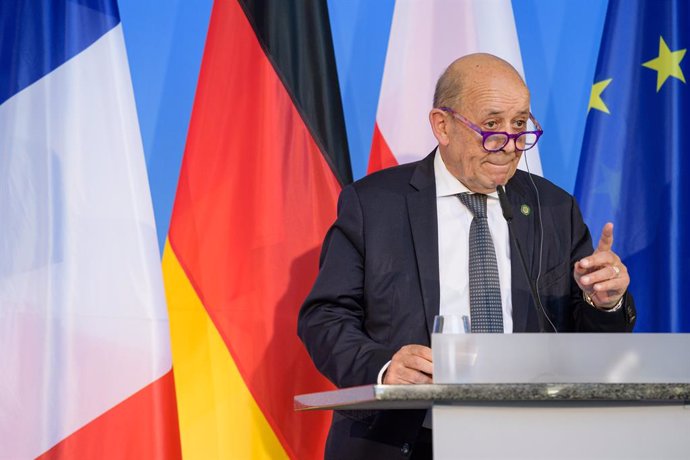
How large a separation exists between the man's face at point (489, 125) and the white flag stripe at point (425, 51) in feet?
1.60

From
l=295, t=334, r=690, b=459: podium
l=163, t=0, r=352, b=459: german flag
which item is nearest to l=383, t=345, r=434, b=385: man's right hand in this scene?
l=295, t=334, r=690, b=459: podium

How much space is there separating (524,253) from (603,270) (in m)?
0.53

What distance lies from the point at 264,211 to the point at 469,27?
36.9 inches

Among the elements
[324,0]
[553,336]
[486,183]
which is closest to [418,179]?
[486,183]

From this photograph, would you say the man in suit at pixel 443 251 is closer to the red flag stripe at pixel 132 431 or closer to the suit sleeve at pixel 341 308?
the suit sleeve at pixel 341 308

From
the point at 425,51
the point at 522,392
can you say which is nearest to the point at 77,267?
the point at 425,51

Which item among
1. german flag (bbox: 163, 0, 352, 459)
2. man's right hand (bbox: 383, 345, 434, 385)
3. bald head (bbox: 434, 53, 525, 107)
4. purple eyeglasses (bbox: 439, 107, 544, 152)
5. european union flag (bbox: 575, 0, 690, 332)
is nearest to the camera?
man's right hand (bbox: 383, 345, 434, 385)

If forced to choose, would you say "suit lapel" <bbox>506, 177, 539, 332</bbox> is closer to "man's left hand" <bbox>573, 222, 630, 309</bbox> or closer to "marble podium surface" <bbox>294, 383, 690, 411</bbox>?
"man's left hand" <bbox>573, 222, 630, 309</bbox>

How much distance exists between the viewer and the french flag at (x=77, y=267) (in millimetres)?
2750

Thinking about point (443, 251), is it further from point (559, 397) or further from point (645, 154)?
point (559, 397)

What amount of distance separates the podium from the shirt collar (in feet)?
3.86

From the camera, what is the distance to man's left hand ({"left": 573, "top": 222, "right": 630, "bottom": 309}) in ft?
6.45

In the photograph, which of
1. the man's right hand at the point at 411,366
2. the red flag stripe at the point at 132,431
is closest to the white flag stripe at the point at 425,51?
the red flag stripe at the point at 132,431

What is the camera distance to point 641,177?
317 cm
